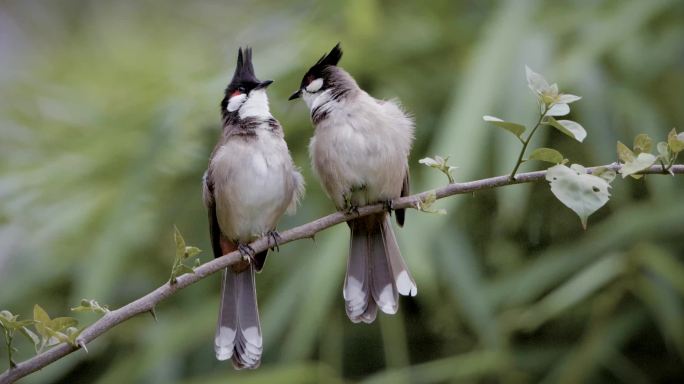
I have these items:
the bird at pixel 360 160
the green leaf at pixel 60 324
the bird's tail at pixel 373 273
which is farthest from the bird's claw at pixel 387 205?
the green leaf at pixel 60 324

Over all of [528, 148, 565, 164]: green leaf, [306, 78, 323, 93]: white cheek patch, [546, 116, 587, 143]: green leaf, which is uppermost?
[306, 78, 323, 93]: white cheek patch

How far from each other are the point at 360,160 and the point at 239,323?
514 millimetres

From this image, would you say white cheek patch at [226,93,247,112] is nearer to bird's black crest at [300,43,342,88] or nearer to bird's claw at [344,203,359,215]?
bird's black crest at [300,43,342,88]

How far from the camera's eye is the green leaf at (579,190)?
1469mm

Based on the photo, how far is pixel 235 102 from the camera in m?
2.59

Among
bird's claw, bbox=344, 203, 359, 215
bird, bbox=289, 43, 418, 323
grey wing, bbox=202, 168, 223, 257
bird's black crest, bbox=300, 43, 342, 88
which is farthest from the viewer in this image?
grey wing, bbox=202, 168, 223, 257

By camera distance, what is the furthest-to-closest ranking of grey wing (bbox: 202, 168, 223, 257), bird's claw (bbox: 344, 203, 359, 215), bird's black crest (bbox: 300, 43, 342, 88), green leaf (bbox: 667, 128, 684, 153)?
grey wing (bbox: 202, 168, 223, 257) < bird's black crest (bbox: 300, 43, 342, 88) < bird's claw (bbox: 344, 203, 359, 215) < green leaf (bbox: 667, 128, 684, 153)

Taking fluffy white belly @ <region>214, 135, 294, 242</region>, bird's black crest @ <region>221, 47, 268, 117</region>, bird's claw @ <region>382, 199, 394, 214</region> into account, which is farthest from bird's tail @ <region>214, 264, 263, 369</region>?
bird's black crest @ <region>221, 47, 268, 117</region>

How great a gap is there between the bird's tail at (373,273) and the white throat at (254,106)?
385mm

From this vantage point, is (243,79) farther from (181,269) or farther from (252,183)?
(181,269)

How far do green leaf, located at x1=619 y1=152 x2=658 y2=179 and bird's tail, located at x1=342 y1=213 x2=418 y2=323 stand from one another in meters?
0.76

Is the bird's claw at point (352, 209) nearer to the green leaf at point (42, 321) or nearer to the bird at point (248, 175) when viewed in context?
the bird at point (248, 175)

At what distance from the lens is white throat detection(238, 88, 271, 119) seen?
257 centimetres

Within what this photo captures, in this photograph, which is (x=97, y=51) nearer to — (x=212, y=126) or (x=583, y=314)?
(x=212, y=126)
